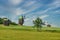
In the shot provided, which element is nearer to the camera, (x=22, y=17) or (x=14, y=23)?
(x=14, y=23)

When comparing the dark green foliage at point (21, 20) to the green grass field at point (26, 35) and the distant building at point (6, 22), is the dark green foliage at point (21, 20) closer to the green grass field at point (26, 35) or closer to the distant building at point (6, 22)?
the distant building at point (6, 22)

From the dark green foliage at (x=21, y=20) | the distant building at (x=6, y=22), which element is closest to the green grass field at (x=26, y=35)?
the distant building at (x=6, y=22)

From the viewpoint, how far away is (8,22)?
504ft

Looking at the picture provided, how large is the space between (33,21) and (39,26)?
4.95 m

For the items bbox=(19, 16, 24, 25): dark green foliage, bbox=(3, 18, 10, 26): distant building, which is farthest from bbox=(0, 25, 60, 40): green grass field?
bbox=(19, 16, 24, 25): dark green foliage

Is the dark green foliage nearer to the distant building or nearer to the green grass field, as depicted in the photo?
the distant building

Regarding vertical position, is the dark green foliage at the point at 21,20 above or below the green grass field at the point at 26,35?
above

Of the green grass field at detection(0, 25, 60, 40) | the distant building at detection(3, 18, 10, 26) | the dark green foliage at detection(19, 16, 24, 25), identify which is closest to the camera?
the green grass field at detection(0, 25, 60, 40)

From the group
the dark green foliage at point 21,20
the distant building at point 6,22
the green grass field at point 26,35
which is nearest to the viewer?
the green grass field at point 26,35

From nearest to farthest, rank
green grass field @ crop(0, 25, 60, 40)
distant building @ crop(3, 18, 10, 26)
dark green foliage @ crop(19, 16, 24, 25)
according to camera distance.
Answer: green grass field @ crop(0, 25, 60, 40) < distant building @ crop(3, 18, 10, 26) < dark green foliage @ crop(19, 16, 24, 25)

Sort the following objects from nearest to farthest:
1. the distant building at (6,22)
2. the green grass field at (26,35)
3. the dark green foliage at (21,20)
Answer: the green grass field at (26,35) < the distant building at (6,22) < the dark green foliage at (21,20)

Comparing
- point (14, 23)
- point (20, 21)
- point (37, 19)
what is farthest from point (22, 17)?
point (37, 19)

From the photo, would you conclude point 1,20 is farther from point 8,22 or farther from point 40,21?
point 40,21

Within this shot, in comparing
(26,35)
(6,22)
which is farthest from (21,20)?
(26,35)
